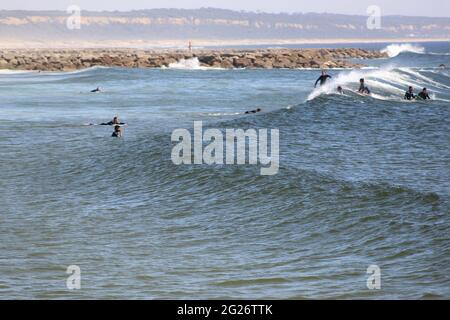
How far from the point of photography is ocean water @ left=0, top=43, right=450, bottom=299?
12531 mm

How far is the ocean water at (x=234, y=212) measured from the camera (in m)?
12.5

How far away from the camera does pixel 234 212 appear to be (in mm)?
17547

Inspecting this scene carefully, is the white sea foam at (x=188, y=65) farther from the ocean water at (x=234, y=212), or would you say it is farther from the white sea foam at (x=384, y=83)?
the ocean water at (x=234, y=212)

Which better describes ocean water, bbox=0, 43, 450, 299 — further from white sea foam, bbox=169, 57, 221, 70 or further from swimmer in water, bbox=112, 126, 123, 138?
white sea foam, bbox=169, 57, 221, 70

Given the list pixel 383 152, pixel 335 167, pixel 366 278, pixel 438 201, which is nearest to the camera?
pixel 366 278

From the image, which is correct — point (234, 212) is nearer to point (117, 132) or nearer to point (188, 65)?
point (117, 132)

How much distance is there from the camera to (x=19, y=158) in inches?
1009

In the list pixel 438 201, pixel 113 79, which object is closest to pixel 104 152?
pixel 438 201

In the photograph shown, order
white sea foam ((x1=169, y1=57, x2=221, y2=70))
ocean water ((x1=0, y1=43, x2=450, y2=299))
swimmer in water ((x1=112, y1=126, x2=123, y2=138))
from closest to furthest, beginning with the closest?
ocean water ((x1=0, y1=43, x2=450, y2=299))
swimmer in water ((x1=112, y1=126, x2=123, y2=138))
white sea foam ((x1=169, y1=57, x2=221, y2=70))

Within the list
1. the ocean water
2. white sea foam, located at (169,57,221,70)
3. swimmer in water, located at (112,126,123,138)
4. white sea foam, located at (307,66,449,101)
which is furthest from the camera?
white sea foam, located at (169,57,221,70)

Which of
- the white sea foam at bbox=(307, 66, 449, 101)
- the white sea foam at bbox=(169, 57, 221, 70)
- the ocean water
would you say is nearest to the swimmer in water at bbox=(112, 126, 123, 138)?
the ocean water
